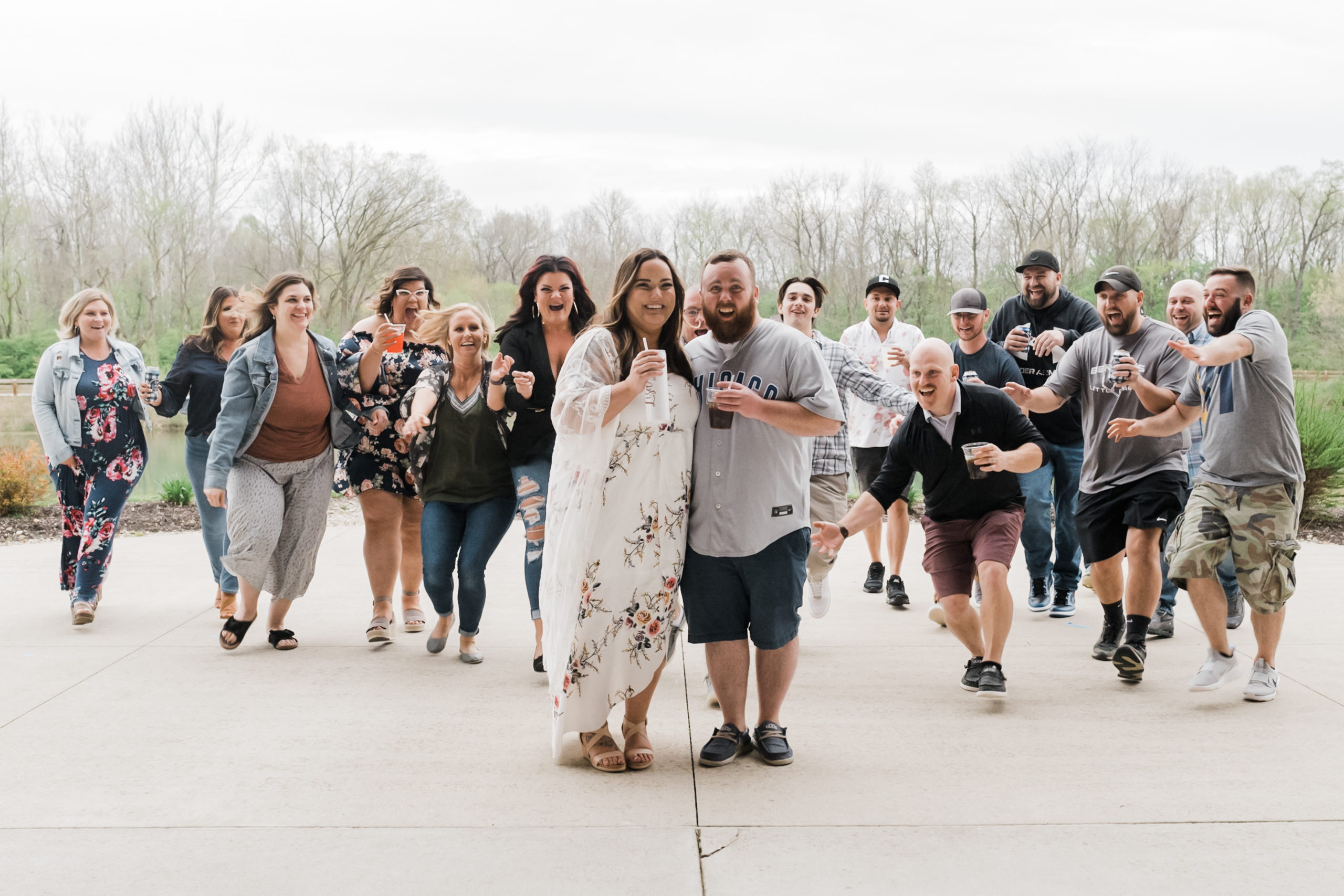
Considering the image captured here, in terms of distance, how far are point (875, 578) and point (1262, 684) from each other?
2.71 meters

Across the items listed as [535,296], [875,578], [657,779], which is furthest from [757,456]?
[875,578]

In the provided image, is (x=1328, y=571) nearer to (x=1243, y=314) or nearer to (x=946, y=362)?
(x=1243, y=314)

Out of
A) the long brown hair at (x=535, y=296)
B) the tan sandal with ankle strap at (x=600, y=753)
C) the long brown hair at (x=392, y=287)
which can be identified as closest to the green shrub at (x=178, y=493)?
the long brown hair at (x=392, y=287)

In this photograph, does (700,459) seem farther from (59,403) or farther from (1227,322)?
(59,403)

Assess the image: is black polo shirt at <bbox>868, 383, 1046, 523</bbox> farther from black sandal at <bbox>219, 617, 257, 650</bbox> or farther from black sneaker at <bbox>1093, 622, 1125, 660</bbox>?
black sandal at <bbox>219, 617, 257, 650</bbox>

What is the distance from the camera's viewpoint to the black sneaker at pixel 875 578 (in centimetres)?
679

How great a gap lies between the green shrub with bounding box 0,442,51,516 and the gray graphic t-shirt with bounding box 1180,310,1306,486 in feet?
31.4

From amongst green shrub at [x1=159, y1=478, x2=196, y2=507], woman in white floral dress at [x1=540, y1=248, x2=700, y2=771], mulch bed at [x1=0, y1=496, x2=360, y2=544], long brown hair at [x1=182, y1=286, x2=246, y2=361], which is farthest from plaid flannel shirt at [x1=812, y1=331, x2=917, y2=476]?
green shrub at [x1=159, y1=478, x2=196, y2=507]

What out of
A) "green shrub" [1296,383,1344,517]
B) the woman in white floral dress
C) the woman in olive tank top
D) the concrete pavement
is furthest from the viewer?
"green shrub" [1296,383,1344,517]

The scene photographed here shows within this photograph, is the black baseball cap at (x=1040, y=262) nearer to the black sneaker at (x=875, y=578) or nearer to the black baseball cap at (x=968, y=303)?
the black baseball cap at (x=968, y=303)

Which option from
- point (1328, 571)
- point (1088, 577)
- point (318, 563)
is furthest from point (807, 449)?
point (1328, 571)

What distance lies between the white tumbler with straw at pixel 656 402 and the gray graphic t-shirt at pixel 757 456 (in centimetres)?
19

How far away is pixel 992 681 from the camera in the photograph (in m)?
4.36

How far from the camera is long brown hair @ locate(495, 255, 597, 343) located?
4.84m
